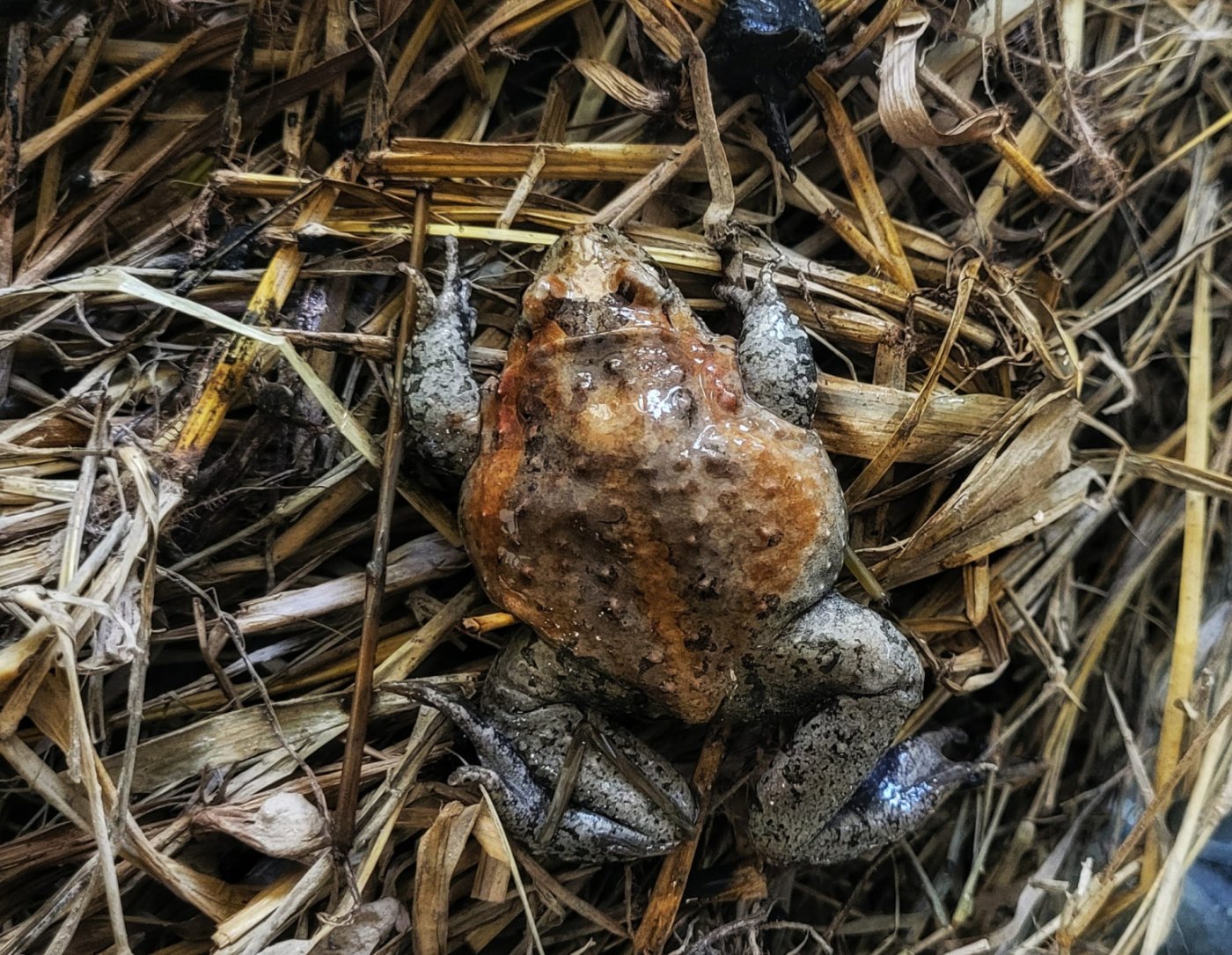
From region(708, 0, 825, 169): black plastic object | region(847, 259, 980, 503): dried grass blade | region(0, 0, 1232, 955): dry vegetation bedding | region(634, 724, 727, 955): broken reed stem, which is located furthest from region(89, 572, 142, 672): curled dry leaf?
region(708, 0, 825, 169): black plastic object

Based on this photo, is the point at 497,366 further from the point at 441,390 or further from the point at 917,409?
the point at 917,409

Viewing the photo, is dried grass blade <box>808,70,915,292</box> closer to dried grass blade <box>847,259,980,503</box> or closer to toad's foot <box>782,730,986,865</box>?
dried grass blade <box>847,259,980,503</box>

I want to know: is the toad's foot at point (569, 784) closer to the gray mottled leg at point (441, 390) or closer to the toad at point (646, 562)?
the toad at point (646, 562)

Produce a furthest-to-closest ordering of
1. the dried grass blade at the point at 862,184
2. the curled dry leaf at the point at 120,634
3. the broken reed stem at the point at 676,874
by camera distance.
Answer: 1. the dried grass blade at the point at 862,184
2. the broken reed stem at the point at 676,874
3. the curled dry leaf at the point at 120,634

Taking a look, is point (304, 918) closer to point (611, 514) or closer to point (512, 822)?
point (512, 822)

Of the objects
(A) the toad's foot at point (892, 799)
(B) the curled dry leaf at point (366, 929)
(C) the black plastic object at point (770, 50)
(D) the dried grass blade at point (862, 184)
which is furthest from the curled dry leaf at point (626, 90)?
(B) the curled dry leaf at point (366, 929)
